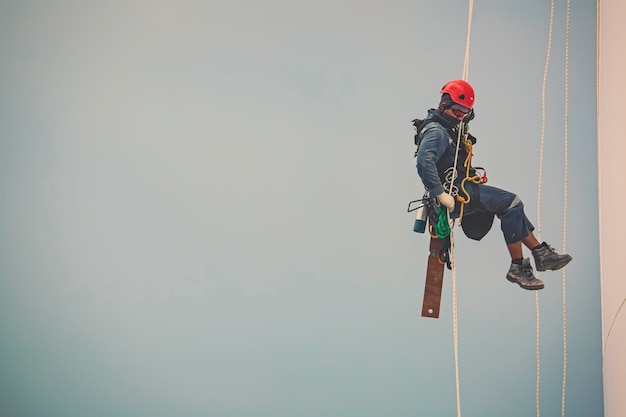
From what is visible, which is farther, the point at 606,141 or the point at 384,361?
the point at 384,361

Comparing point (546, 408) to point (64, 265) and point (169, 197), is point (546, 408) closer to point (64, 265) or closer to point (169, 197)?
point (169, 197)

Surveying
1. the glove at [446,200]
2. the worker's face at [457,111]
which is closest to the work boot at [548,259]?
the glove at [446,200]

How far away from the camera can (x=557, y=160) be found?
5.79 meters

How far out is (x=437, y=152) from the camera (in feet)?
10.5

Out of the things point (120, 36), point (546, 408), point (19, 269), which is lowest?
point (546, 408)

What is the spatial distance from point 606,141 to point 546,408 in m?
2.22

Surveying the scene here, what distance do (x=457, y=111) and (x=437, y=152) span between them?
0.21 meters

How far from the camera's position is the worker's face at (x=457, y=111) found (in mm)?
3246

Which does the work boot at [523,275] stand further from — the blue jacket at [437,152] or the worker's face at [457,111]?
the worker's face at [457,111]

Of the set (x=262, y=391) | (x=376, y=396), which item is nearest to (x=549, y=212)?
(x=376, y=396)

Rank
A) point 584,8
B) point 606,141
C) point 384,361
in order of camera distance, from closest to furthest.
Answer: point 606,141, point 584,8, point 384,361

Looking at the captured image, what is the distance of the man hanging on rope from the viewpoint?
3191 millimetres

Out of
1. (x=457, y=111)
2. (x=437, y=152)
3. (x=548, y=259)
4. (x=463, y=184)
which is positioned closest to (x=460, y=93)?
(x=457, y=111)

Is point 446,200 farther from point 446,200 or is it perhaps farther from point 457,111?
point 457,111
